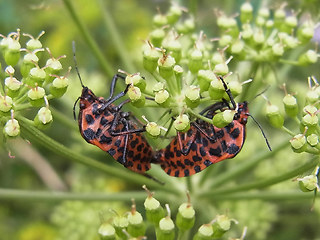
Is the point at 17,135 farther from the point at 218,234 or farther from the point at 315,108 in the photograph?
the point at 315,108

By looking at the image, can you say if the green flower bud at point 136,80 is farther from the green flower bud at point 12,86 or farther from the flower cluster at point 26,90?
the green flower bud at point 12,86

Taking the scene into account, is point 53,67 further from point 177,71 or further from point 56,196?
point 56,196

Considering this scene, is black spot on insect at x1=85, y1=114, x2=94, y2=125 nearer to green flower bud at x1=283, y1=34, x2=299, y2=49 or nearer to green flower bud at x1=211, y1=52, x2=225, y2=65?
green flower bud at x1=211, y1=52, x2=225, y2=65

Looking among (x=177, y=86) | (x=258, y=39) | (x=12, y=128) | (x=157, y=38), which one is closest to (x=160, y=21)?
(x=157, y=38)

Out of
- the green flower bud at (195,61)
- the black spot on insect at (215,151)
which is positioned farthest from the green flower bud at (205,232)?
the green flower bud at (195,61)

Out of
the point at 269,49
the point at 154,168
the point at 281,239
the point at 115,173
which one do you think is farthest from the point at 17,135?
the point at 281,239

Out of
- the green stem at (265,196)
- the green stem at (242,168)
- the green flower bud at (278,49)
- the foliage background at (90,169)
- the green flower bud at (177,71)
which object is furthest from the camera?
the foliage background at (90,169)
